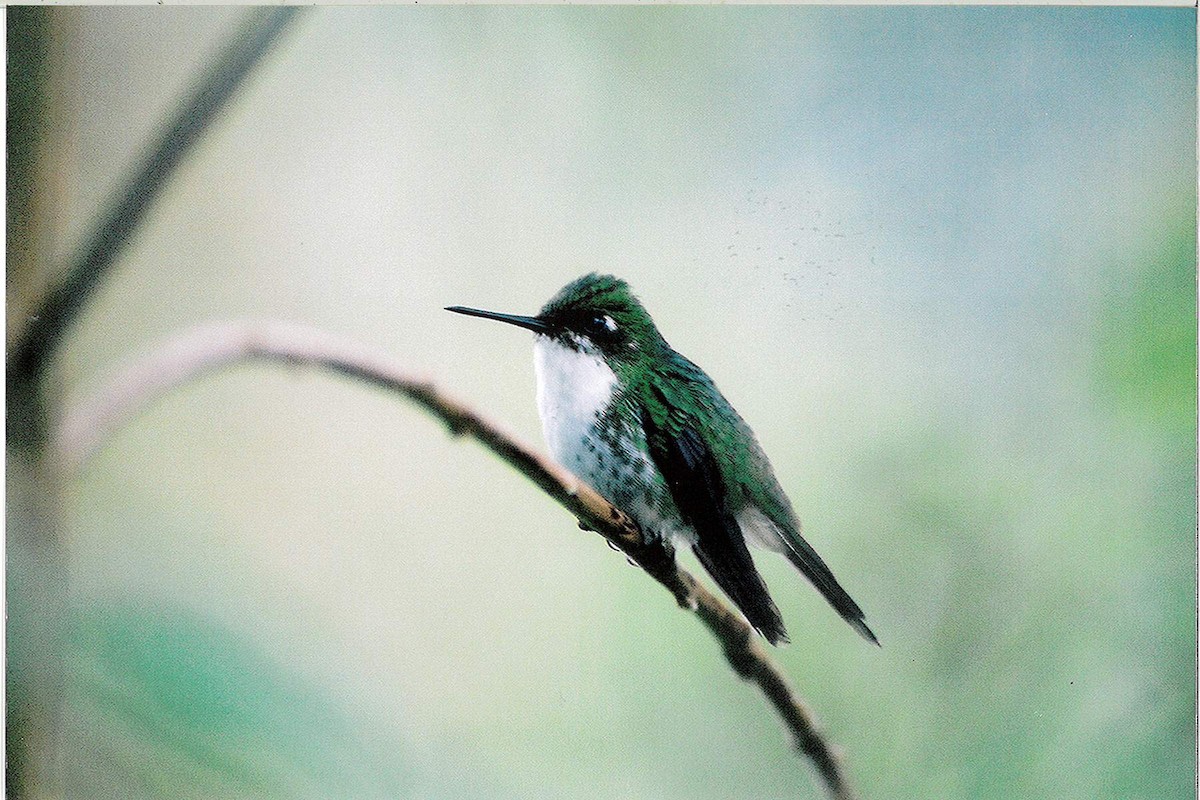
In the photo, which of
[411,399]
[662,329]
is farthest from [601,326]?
[411,399]

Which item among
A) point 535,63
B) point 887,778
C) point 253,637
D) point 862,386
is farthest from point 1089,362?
point 253,637

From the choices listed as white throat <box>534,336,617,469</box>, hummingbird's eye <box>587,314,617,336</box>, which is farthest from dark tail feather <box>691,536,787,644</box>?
hummingbird's eye <box>587,314,617,336</box>

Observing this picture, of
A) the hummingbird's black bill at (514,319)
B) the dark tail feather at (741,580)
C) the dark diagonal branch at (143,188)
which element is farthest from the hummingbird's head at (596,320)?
the dark diagonal branch at (143,188)

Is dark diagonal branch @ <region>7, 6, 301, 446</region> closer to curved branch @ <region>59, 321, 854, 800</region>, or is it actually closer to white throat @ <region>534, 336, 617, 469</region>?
curved branch @ <region>59, 321, 854, 800</region>

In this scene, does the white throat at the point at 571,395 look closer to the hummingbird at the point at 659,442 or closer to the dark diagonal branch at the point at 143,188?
the hummingbird at the point at 659,442

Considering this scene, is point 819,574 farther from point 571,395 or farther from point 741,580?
point 571,395
